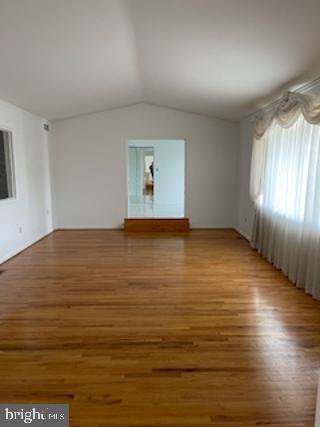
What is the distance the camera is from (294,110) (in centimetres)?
369

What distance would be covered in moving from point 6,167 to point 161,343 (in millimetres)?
3797

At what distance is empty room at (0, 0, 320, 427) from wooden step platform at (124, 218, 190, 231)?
30 mm

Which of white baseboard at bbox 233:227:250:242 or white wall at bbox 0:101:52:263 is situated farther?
white baseboard at bbox 233:227:250:242

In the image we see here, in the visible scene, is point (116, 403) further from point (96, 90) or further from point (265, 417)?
point (96, 90)

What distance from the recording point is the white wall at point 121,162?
6879 millimetres

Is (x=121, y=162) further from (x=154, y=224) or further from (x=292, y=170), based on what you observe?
(x=292, y=170)

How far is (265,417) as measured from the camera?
1.76 meters

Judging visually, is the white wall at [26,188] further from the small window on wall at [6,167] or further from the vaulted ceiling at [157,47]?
the vaulted ceiling at [157,47]

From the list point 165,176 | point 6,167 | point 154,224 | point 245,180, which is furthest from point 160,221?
point 165,176

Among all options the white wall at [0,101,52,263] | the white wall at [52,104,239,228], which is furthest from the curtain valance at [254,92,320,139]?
the white wall at [0,101,52,263]

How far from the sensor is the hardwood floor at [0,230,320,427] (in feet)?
6.05

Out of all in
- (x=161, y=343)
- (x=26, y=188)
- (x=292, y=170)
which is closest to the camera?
(x=161, y=343)

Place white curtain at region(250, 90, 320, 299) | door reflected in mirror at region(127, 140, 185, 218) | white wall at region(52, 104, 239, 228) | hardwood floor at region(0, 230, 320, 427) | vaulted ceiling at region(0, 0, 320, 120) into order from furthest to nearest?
door reflected in mirror at region(127, 140, 185, 218) < white wall at region(52, 104, 239, 228) < white curtain at region(250, 90, 320, 299) < vaulted ceiling at region(0, 0, 320, 120) < hardwood floor at region(0, 230, 320, 427)

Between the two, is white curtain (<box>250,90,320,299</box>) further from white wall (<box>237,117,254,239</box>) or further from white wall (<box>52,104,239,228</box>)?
white wall (<box>52,104,239,228</box>)
